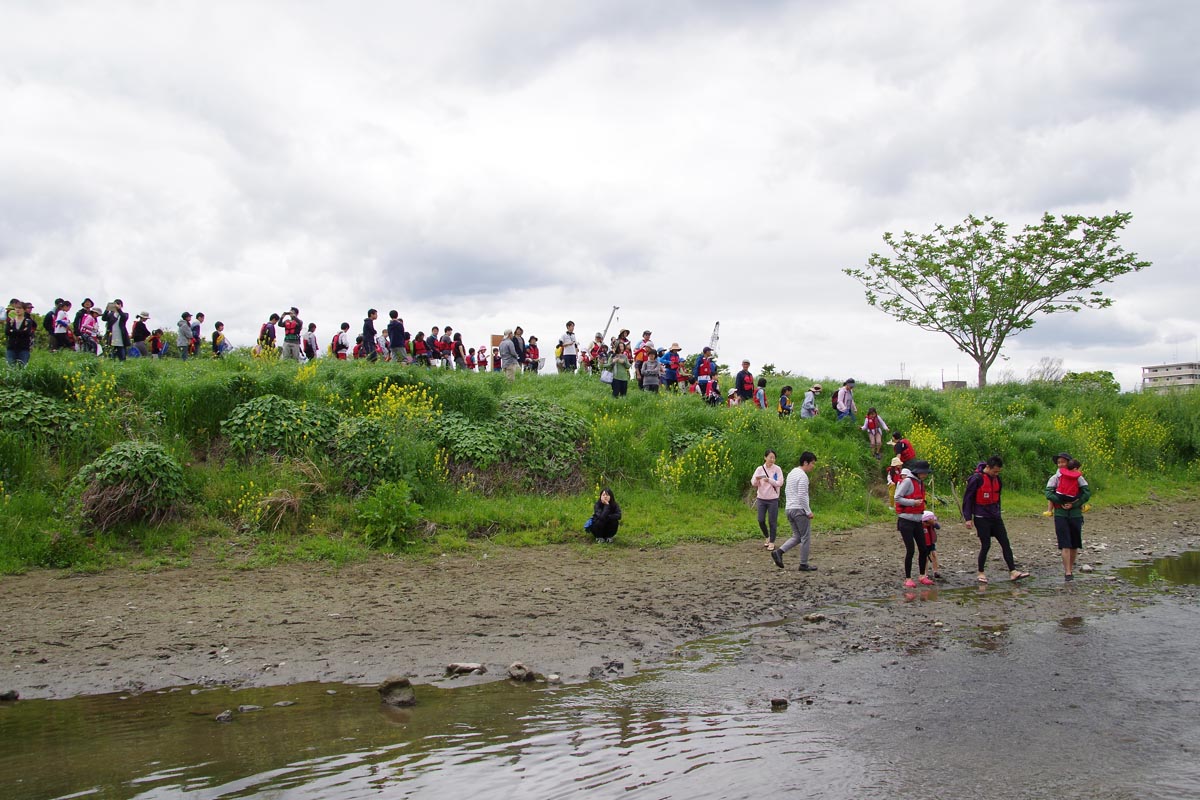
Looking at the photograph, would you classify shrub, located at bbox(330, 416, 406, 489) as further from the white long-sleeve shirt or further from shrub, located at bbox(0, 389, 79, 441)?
the white long-sleeve shirt

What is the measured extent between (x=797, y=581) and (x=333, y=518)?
7.61 m

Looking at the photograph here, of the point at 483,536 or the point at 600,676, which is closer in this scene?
the point at 600,676

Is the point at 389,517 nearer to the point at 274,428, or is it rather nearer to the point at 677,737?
the point at 274,428

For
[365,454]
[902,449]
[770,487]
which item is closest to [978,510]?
[770,487]

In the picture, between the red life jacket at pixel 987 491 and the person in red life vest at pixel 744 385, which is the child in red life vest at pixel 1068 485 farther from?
the person in red life vest at pixel 744 385

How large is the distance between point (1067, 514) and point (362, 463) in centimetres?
1150

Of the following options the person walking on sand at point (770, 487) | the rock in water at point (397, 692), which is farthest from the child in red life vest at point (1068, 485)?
the rock in water at point (397, 692)

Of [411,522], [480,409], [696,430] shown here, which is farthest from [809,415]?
[411,522]

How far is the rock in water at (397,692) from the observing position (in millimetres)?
6742

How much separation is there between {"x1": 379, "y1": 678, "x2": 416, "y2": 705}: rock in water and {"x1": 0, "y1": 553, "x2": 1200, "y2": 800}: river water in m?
0.13

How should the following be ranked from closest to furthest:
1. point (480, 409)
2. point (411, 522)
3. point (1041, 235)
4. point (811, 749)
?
1. point (811, 749)
2. point (411, 522)
3. point (480, 409)
4. point (1041, 235)

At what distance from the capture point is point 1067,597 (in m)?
10.9

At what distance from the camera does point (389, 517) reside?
1330cm

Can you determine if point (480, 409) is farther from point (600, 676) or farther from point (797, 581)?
point (600, 676)
